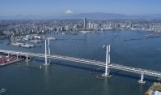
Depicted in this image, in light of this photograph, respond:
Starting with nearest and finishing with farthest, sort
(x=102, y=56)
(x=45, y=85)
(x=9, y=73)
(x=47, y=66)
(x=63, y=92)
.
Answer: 1. (x=63, y=92)
2. (x=45, y=85)
3. (x=9, y=73)
4. (x=47, y=66)
5. (x=102, y=56)

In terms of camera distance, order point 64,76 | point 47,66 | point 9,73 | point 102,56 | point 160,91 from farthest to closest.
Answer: point 102,56, point 47,66, point 9,73, point 64,76, point 160,91

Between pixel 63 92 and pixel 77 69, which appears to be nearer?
pixel 63 92

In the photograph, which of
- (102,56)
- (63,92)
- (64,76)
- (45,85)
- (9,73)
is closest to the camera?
(63,92)

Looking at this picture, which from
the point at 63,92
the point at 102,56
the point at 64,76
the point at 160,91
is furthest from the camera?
the point at 102,56

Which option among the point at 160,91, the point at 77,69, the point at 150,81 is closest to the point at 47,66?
the point at 77,69

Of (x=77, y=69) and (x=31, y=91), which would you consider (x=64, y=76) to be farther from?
(x=31, y=91)

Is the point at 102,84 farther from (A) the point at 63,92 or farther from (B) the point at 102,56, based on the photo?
(B) the point at 102,56

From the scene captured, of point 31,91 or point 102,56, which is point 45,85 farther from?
point 102,56

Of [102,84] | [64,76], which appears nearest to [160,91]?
[102,84]

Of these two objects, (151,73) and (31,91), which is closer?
(31,91)
